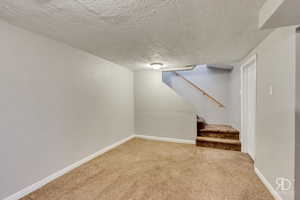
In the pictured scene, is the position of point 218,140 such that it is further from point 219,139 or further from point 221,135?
point 221,135

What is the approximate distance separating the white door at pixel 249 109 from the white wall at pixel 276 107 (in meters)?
0.56

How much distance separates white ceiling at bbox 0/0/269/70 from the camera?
127 centimetres

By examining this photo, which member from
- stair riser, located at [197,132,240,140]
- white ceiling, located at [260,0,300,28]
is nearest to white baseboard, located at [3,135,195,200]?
stair riser, located at [197,132,240,140]

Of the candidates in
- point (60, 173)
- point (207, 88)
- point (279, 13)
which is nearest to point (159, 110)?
point (207, 88)

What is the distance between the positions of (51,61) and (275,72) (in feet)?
10.4

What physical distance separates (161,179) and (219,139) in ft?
7.24

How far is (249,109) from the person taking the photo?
2855 mm

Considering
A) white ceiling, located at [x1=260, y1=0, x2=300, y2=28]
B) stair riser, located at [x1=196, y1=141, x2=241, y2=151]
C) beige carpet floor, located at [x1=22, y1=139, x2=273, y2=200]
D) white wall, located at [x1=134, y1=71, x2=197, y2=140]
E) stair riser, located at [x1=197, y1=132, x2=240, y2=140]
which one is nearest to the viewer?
white ceiling, located at [x1=260, y1=0, x2=300, y2=28]

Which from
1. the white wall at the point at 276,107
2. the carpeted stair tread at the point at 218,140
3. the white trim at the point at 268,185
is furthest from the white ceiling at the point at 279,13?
the carpeted stair tread at the point at 218,140

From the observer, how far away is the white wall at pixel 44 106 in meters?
1.60

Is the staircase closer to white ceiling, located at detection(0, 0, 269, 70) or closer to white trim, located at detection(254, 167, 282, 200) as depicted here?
white trim, located at detection(254, 167, 282, 200)

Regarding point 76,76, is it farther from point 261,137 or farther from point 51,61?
point 261,137

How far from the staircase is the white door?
283 millimetres

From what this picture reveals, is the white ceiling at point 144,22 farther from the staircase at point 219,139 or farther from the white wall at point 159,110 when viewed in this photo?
the staircase at point 219,139
